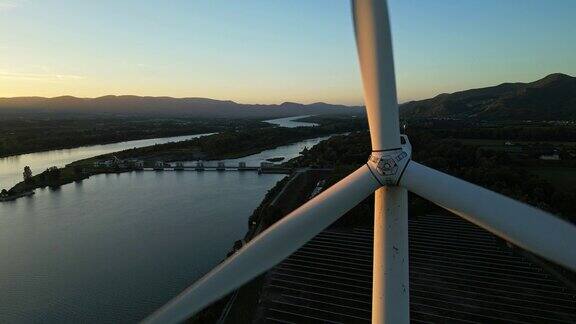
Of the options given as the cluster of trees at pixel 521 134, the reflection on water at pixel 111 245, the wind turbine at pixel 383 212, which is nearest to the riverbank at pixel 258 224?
the reflection on water at pixel 111 245

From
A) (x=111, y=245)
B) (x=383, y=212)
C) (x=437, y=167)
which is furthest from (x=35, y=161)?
(x=383, y=212)

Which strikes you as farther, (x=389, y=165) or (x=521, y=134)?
(x=521, y=134)

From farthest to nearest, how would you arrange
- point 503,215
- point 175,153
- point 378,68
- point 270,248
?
point 175,153
point 378,68
point 270,248
point 503,215

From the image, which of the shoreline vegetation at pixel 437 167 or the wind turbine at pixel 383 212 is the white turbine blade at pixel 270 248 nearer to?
the wind turbine at pixel 383 212

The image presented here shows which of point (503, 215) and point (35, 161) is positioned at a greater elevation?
point (503, 215)

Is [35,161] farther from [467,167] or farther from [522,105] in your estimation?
[522,105]

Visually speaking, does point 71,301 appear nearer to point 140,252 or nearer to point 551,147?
point 140,252

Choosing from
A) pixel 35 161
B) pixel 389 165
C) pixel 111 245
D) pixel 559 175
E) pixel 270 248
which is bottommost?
pixel 111 245
